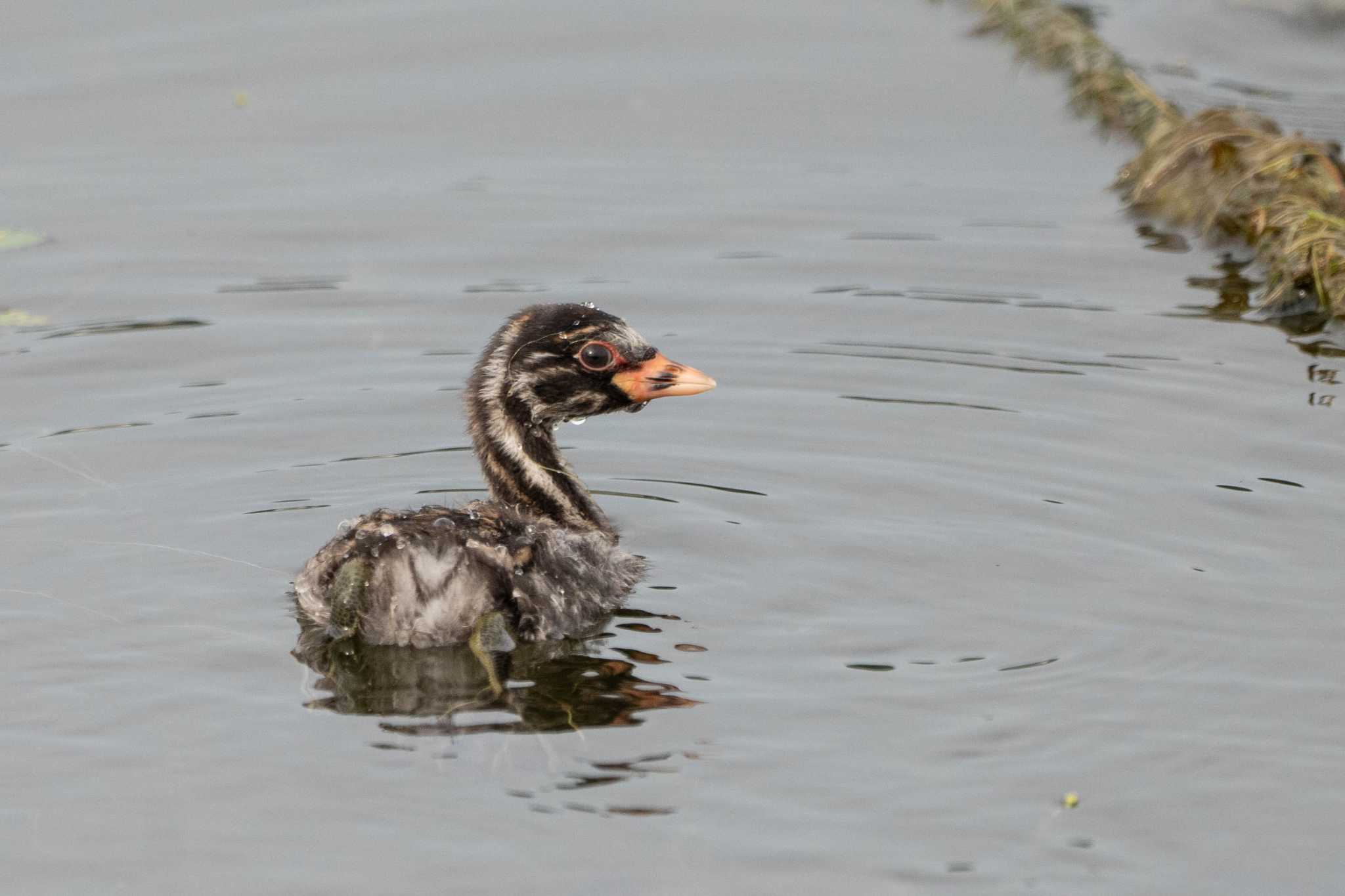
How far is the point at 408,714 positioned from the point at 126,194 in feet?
26.3

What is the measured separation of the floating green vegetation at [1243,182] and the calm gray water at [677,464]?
14.3 inches

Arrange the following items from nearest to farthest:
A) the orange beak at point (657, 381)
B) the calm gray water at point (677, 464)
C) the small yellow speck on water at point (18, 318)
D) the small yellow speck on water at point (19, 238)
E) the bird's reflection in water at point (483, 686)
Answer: the calm gray water at point (677, 464), the bird's reflection in water at point (483, 686), the orange beak at point (657, 381), the small yellow speck on water at point (18, 318), the small yellow speck on water at point (19, 238)

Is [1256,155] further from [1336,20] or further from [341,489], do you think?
[341,489]

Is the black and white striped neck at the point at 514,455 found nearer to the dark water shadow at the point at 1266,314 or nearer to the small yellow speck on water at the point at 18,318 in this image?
the small yellow speck on water at the point at 18,318

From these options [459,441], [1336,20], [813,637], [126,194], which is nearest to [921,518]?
[813,637]

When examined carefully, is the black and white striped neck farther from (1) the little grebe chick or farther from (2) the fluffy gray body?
(2) the fluffy gray body

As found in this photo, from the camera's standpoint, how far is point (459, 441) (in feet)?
34.2

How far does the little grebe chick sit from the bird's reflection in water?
0.31ft

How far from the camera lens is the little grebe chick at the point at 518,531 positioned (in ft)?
25.0

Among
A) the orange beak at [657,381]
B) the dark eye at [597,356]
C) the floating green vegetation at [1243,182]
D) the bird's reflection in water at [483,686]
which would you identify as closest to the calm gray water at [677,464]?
the bird's reflection in water at [483,686]

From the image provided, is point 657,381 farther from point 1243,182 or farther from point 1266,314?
point 1243,182

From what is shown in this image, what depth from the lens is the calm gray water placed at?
634 centimetres

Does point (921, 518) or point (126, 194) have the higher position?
point (126, 194)

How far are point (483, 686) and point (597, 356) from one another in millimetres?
2116
